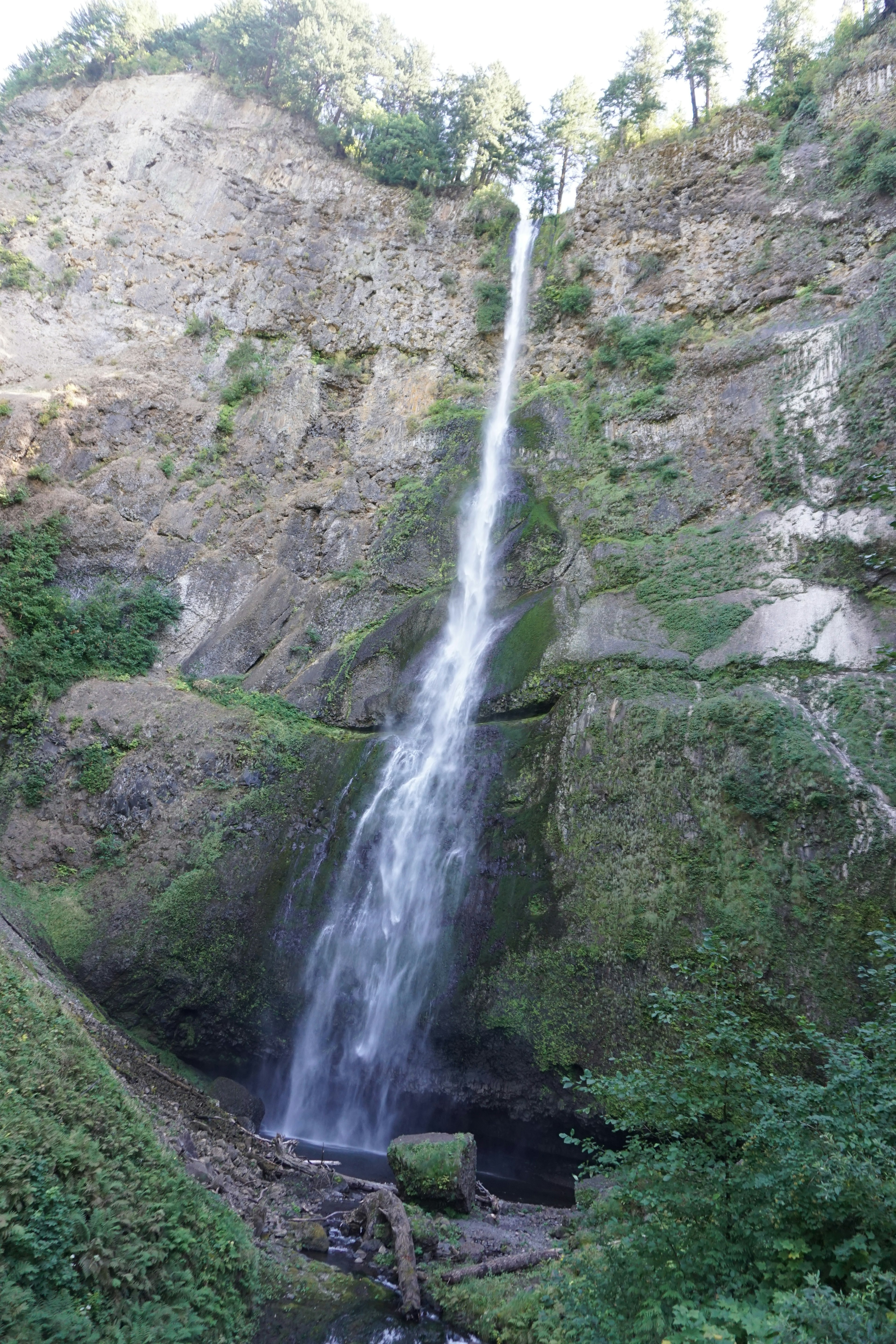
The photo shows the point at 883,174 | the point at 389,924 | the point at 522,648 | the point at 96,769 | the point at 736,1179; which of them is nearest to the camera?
the point at 736,1179

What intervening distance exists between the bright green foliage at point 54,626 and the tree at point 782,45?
80.1 ft

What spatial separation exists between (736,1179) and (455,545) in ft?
52.0

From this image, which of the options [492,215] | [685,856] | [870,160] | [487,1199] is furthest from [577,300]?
[487,1199]

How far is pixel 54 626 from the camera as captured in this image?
18297mm

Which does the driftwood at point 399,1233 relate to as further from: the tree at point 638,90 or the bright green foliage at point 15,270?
the tree at point 638,90

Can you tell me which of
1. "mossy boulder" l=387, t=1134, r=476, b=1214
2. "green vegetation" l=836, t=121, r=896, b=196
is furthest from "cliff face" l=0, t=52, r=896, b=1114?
"mossy boulder" l=387, t=1134, r=476, b=1214

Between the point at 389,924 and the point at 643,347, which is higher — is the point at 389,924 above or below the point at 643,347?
below

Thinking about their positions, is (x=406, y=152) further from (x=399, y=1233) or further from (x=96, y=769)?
(x=399, y=1233)

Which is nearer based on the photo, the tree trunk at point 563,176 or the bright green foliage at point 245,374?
the bright green foliage at point 245,374

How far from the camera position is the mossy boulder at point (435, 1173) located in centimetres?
925

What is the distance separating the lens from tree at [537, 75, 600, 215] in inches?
1062

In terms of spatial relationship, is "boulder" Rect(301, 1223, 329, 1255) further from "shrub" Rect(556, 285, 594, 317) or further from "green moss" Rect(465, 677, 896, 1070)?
"shrub" Rect(556, 285, 594, 317)

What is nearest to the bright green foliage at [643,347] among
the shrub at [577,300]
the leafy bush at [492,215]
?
the shrub at [577,300]

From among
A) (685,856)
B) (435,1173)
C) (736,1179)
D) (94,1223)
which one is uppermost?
(685,856)
